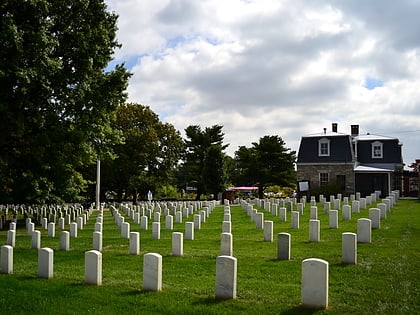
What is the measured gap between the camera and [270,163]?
5609 centimetres

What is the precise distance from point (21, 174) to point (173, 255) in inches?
512

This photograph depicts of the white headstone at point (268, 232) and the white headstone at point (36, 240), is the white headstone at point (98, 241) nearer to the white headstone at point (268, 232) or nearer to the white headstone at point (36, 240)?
the white headstone at point (36, 240)

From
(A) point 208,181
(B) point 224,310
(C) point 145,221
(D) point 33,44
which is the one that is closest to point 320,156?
(A) point 208,181

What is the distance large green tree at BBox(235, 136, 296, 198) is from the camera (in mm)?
54938

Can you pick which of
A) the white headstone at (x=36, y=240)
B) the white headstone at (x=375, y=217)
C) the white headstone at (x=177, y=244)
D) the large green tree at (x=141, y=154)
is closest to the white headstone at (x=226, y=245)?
the white headstone at (x=177, y=244)

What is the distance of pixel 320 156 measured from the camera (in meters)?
45.2

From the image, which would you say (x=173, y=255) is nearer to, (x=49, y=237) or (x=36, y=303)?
(x=36, y=303)

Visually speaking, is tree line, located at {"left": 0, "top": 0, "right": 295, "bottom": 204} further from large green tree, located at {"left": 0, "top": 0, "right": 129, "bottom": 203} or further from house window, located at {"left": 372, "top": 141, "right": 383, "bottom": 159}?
house window, located at {"left": 372, "top": 141, "right": 383, "bottom": 159}

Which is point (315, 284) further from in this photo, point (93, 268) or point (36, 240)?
point (36, 240)

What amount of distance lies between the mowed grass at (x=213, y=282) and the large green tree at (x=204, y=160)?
39.3 metres

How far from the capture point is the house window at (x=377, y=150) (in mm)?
45253

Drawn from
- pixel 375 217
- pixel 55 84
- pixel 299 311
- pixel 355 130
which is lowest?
pixel 299 311

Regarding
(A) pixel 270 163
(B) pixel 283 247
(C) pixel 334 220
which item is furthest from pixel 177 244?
(A) pixel 270 163

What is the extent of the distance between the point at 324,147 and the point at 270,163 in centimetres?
1139
